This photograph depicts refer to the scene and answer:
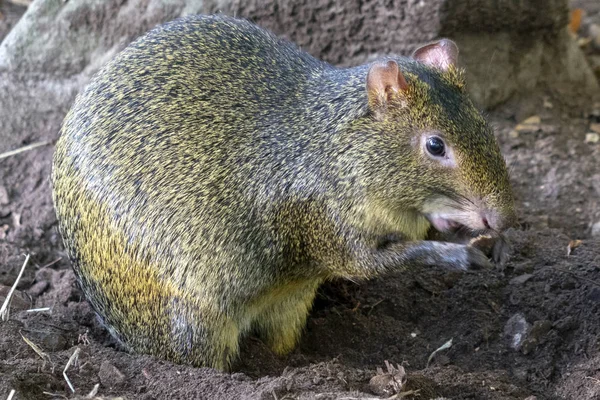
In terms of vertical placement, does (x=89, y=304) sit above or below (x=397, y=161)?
below

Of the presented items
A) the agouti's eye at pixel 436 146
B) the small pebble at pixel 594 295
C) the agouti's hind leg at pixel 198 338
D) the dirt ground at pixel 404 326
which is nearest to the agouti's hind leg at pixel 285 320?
the dirt ground at pixel 404 326

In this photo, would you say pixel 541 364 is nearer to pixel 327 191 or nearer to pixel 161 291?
pixel 327 191

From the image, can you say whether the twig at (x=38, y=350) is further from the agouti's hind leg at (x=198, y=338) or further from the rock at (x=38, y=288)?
the rock at (x=38, y=288)

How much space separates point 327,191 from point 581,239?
80.5 inches

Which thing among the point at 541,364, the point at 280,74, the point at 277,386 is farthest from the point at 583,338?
the point at 280,74

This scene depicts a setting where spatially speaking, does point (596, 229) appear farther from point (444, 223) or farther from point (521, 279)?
point (444, 223)

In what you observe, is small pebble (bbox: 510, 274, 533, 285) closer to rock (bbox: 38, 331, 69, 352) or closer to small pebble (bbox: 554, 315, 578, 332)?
small pebble (bbox: 554, 315, 578, 332)

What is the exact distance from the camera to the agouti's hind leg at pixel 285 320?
5090mm

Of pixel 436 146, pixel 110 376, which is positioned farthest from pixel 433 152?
pixel 110 376

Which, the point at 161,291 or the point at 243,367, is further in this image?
the point at 243,367

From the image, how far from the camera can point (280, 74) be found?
15.8 feet

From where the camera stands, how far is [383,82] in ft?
14.0

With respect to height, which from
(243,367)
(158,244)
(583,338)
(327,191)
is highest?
(327,191)

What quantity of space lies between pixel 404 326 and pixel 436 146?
1368mm
